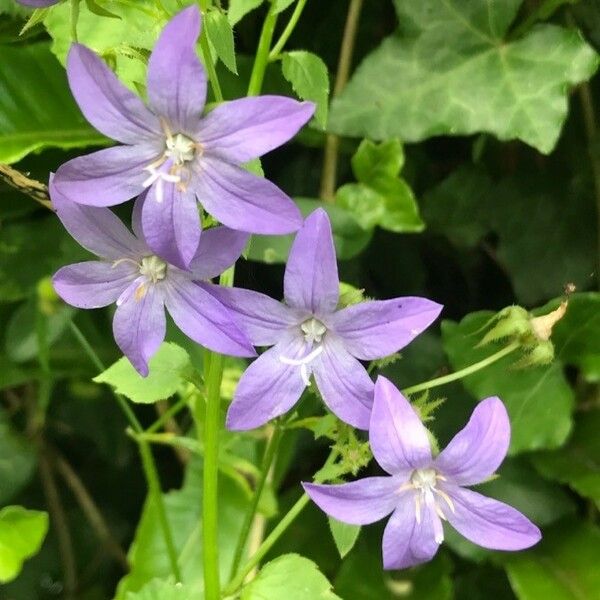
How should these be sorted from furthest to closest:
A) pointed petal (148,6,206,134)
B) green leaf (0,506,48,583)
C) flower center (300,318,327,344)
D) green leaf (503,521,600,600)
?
green leaf (503,521,600,600) → green leaf (0,506,48,583) → flower center (300,318,327,344) → pointed petal (148,6,206,134)

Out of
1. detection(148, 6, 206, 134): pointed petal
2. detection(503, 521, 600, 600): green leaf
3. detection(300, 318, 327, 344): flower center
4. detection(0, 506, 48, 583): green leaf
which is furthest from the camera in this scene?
detection(503, 521, 600, 600): green leaf

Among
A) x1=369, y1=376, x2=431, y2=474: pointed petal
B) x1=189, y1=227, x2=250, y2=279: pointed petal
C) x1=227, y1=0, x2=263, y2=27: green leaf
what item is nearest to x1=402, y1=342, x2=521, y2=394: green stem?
x1=369, y1=376, x2=431, y2=474: pointed petal

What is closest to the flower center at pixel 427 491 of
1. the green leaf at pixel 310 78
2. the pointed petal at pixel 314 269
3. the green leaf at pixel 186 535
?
the pointed petal at pixel 314 269

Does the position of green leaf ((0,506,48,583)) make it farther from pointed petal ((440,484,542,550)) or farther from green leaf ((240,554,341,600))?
pointed petal ((440,484,542,550))

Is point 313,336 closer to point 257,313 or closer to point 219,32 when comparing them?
point 257,313

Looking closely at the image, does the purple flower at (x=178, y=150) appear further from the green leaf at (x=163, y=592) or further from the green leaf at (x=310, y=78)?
the green leaf at (x=163, y=592)

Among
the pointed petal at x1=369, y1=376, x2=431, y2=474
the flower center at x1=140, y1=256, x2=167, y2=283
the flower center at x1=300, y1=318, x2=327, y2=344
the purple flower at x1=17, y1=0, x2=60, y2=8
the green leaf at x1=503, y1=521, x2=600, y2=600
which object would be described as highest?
the purple flower at x1=17, y1=0, x2=60, y2=8
